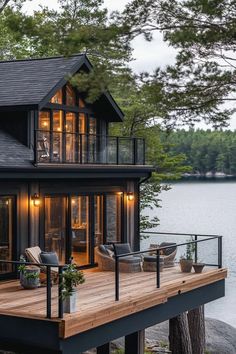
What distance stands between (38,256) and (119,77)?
18.9 feet

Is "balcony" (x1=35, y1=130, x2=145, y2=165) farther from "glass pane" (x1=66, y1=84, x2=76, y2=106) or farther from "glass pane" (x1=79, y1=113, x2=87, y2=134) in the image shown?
"glass pane" (x1=66, y1=84, x2=76, y2=106)

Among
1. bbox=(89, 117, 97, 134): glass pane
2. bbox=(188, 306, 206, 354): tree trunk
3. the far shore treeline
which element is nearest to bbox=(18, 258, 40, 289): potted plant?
bbox=(89, 117, 97, 134): glass pane

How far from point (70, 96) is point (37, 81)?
3.93 feet

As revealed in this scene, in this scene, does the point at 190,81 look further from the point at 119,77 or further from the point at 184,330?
the point at 184,330

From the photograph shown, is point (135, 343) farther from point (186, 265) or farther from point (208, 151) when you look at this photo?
point (208, 151)

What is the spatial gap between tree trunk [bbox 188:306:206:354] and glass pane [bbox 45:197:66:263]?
6217mm

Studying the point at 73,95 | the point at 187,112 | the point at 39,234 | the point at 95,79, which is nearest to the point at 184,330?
the point at 39,234

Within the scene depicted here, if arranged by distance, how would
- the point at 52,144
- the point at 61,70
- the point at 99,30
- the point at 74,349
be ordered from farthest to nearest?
1. the point at 61,70
2. the point at 52,144
3. the point at 74,349
4. the point at 99,30

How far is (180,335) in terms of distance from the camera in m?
20.7

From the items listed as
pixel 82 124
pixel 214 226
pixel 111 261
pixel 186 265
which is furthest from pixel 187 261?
pixel 214 226

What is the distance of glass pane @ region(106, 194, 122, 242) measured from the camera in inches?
754

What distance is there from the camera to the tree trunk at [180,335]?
814 inches

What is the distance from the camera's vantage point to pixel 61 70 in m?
18.9

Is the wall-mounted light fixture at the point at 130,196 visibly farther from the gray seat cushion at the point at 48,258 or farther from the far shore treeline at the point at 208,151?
the far shore treeline at the point at 208,151
